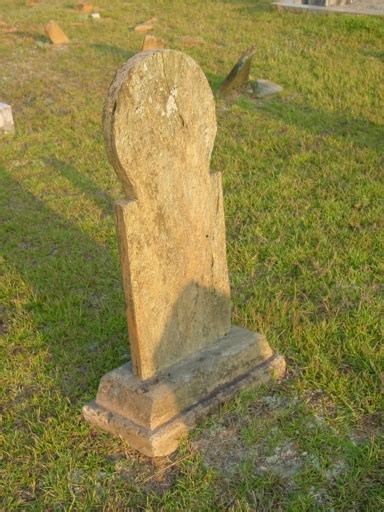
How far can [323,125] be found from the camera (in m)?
7.96

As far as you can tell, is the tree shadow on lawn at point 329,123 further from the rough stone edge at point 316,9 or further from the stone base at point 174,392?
the rough stone edge at point 316,9

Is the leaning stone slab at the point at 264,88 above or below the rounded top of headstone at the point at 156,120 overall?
below

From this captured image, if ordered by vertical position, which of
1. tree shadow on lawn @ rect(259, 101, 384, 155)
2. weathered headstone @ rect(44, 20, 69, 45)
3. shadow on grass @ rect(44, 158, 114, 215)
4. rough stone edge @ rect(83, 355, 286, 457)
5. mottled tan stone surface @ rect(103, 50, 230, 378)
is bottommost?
shadow on grass @ rect(44, 158, 114, 215)

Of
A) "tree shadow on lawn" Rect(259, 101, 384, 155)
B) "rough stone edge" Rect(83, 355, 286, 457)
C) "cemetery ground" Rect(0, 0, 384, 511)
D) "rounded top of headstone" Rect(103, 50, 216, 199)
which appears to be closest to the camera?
"rounded top of headstone" Rect(103, 50, 216, 199)

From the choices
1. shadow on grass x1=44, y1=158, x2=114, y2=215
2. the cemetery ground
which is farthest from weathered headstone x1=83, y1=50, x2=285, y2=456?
shadow on grass x1=44, y1=158, x2=114, y2=215

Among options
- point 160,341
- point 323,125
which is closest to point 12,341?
point 160,341

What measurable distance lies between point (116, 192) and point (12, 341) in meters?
2.53

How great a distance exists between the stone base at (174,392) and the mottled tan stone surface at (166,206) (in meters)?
0.09

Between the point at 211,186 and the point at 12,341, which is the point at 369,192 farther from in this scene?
the point at 12,341

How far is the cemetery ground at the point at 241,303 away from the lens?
3.00 m

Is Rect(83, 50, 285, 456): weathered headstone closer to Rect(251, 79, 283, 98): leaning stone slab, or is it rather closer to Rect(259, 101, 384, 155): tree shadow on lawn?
Rect(259, 101, 384, 155): tree shadow on lawn

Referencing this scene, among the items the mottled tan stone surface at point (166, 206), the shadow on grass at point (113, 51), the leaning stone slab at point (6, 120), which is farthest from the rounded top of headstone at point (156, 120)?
the shadow on grass at point (113, 51)

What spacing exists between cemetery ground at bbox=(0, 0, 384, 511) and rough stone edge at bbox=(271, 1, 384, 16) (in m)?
4.26

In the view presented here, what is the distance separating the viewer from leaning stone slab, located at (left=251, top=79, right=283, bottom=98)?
926 cm
